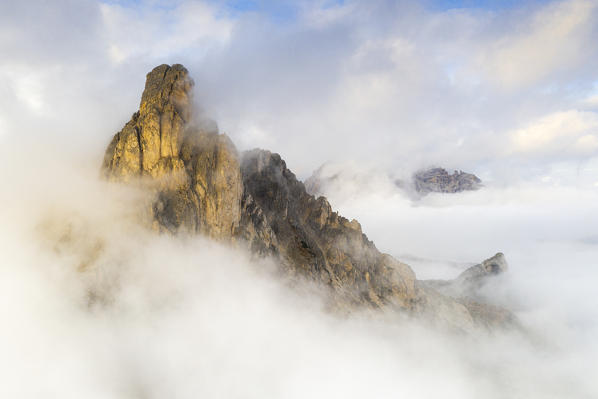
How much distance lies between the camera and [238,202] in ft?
249

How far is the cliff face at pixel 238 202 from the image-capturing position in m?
63.5

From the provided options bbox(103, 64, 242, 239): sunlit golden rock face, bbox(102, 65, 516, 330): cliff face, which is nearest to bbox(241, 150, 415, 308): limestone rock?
bbox(102, 65, 516, 330): cliff face

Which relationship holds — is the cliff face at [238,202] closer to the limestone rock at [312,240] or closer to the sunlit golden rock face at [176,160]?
the sunlit golden rock face at [176,160]

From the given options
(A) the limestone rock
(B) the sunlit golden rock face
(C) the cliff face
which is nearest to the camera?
(B) the sunlit golden rock face

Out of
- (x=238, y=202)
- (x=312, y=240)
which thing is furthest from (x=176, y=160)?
(x=312, y=240)

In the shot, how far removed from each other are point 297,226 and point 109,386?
60.1 metres

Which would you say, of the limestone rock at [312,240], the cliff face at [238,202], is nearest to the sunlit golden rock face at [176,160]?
the cliff face at [238,202]

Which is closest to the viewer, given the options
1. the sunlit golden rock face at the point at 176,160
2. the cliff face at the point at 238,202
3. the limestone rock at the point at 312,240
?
the sunlit golden rock face at the point at 176,160

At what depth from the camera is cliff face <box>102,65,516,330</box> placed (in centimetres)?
6353

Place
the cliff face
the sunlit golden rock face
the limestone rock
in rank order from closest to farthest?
the sunlit golden rock face
the cliff face
the limestone rock

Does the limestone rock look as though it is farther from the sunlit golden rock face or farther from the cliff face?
the sunlit golden rock face

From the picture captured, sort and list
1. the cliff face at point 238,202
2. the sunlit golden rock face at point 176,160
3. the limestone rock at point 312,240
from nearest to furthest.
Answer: the sunlit golden rock face at point 176,160 < the cliff face at point 238,202 < the limestone rock at point 312,240

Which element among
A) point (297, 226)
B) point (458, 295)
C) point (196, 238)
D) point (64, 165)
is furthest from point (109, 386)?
point (458, 295)

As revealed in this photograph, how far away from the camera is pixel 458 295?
196 meters
